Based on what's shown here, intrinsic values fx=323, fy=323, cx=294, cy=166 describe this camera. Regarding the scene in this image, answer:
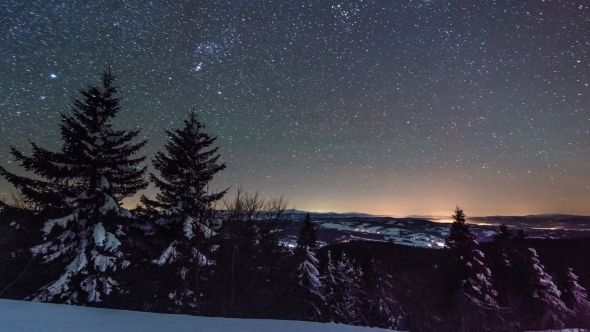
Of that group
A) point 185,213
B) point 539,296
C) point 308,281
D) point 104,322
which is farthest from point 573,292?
point 104,322

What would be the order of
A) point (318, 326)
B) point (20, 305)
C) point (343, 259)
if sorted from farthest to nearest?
point (343, 259) → point (318, 326) → point (20, 305)

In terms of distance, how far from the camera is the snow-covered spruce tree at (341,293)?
34.4m

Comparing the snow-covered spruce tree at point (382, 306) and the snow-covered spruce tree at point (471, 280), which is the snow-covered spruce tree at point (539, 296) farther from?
the snow-covered spruce tree at point (382, 306)

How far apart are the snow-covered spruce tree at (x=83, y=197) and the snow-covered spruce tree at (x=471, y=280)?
2560cm

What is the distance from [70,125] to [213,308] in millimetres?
11469

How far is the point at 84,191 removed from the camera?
45.0 ft

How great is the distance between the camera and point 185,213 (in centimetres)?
1588

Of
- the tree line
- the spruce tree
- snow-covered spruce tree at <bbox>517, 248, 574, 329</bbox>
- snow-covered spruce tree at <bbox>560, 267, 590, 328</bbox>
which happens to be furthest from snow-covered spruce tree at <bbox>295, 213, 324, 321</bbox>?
snow-covered spruce tree at <bbox>560, 267, 590, 328</bbox>

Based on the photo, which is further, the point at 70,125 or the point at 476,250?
the point at 476,250

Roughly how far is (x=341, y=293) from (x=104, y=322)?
3639 cm

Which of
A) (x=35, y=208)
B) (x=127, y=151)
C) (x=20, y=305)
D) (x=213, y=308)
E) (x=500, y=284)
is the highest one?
(x=127, y=151)

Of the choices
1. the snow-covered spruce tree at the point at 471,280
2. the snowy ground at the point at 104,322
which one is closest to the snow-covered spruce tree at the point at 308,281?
the snow-covered spruce tree at the point at 471,280

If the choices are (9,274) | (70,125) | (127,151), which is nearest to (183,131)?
(127,151)

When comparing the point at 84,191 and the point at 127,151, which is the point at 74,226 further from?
the point at 127,151
